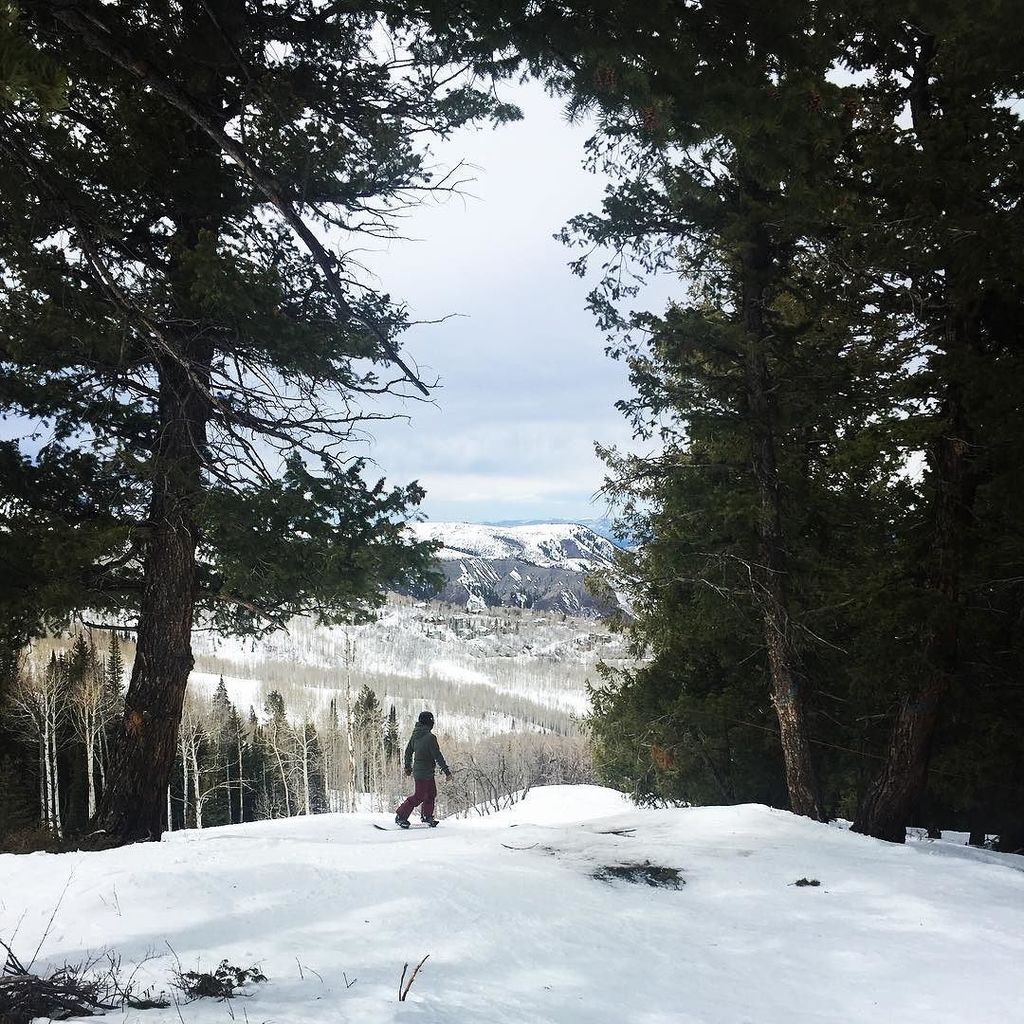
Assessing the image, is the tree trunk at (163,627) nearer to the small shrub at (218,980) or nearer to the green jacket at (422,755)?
the green jacket at (422,755)

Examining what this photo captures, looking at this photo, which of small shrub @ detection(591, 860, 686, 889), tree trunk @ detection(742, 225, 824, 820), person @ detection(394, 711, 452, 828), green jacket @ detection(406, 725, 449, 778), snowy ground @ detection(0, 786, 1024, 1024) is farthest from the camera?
green jacket @ detection(406, 725, 449, 778)

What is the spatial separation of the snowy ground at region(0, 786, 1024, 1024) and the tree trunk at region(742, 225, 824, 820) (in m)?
2.61

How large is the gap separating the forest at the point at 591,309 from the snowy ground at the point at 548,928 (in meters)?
2.50

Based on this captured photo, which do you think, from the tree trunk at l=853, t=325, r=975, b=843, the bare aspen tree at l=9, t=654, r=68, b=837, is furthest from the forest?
the bare aspen tree at l=9, t=654, r=68, b=837

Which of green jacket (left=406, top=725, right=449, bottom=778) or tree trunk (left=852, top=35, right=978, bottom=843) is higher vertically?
tree trunk (left=852, top=35, right=978, bottom=843)

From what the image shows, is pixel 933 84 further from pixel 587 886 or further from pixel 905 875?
pixel 587 886

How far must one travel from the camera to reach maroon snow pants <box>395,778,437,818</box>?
10.8 m

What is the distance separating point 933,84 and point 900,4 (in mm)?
5498

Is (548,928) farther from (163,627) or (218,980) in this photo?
(163,627)

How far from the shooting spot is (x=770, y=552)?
957 cm

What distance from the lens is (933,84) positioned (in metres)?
8.20

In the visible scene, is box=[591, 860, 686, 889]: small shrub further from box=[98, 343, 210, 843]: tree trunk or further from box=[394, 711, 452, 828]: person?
box=[394, 711, 452, 828]: person

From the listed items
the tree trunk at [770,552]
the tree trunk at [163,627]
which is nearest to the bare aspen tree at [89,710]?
the tree trunk at [163,627]

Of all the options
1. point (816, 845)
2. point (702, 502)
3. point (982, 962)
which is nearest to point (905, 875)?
point (816, 845)
